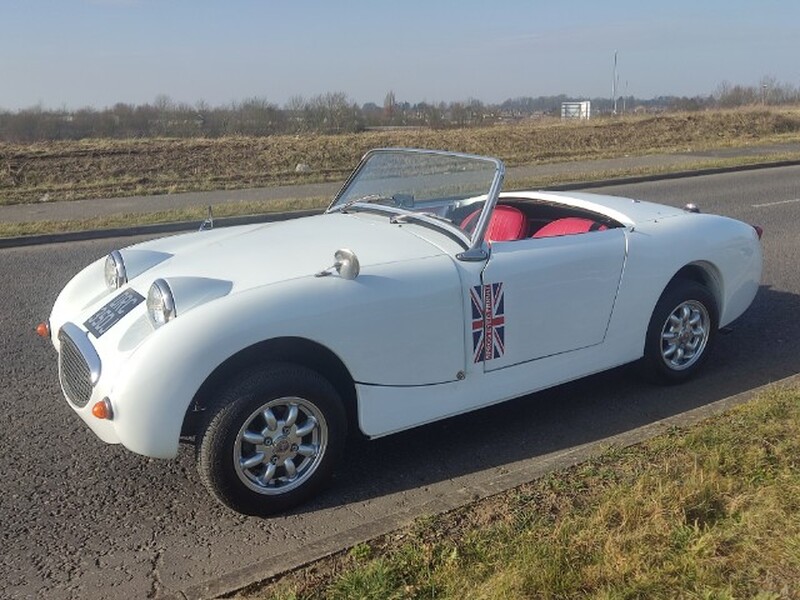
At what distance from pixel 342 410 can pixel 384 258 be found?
2.45 feet

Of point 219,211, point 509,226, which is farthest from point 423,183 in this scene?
point 219,211

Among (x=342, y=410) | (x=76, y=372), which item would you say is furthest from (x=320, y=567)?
(x=76, y=372)

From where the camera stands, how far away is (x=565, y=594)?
2602 mm

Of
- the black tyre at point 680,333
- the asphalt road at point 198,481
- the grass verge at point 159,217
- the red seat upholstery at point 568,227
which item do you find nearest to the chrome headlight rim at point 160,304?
the asphalt road at point 198,481

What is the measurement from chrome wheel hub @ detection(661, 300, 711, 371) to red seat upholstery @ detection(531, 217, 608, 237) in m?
0.67

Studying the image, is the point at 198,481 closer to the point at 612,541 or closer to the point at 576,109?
the point at 612,541

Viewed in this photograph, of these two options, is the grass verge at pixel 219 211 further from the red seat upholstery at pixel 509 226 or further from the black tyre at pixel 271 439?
the black tyre at pixel 271 439

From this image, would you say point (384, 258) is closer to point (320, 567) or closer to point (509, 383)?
point (509, 383)

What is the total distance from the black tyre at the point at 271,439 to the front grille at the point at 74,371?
550 mm

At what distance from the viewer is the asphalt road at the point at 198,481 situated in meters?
3.11

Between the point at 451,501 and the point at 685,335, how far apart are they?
217 cm

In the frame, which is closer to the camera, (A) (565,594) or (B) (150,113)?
(A) (565,594)

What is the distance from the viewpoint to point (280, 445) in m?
3.38

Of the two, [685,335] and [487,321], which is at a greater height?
[487,321]
